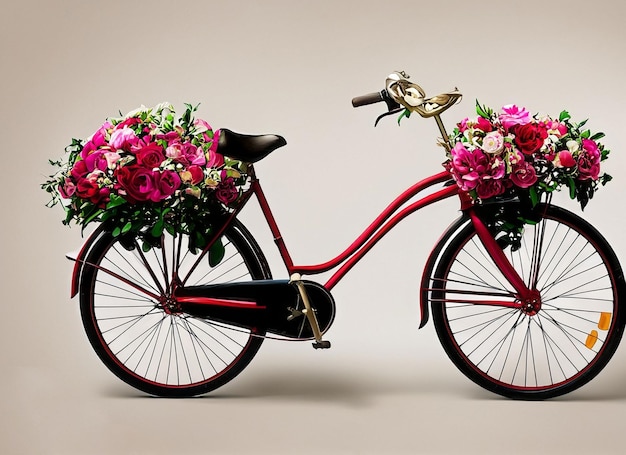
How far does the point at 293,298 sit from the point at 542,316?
113 centimetres

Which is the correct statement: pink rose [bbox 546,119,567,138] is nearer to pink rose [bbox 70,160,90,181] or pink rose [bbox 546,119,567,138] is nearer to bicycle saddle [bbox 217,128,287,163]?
bicycle saddle [bbox 217,128,287,163]

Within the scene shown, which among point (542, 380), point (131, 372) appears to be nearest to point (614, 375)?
point (542, 380)

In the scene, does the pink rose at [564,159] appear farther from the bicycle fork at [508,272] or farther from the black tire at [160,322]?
the black tire at [160,322]

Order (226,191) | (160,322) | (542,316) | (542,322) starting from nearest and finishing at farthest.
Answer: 1. (226,191)
2. (542,316)
3. (160,322)
4. (542,322)

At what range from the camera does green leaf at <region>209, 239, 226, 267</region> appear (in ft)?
13.8

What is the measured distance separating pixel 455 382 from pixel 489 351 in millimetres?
264

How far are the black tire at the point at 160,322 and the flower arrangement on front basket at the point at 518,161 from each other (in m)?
0.99

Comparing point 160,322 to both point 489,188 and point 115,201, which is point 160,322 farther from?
point 489,188

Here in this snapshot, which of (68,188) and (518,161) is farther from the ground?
(518,161)

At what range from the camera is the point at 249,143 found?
4.09 meters

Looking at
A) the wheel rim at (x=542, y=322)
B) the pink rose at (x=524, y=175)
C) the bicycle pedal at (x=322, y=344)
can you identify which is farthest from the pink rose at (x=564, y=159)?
Result: the bicycle pedal at (x=322, y=344)

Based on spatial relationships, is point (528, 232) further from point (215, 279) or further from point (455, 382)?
point (215, 279)

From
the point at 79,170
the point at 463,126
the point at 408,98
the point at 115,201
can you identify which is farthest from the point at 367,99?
the point at 79,170

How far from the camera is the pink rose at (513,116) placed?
4.03 meters
